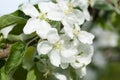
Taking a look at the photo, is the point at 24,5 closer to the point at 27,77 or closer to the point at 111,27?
the point at 27,77

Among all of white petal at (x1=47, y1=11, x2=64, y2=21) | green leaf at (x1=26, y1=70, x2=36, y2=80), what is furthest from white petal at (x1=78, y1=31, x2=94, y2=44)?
green leaf at (x1=26, y1=70, x2=36, y2=80)

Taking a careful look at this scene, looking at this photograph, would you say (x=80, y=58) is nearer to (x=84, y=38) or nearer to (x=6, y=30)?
(x=84, y=38)

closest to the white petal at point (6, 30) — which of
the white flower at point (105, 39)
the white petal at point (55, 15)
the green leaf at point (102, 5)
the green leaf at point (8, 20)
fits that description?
the green leaf at point (8, 20)

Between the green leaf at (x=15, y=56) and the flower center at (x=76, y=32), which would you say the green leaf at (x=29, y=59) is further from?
the flower center at (x=76, y=32)

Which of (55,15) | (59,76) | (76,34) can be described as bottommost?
(59,76)

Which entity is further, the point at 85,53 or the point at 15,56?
the point at 85,53

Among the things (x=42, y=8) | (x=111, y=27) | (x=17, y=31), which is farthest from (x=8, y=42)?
(x=111, y=27)

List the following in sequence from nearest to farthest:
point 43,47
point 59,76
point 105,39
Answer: point 43,47, point 59,76, point 105,39

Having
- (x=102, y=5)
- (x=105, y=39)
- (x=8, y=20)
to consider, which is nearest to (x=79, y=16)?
(x=8, y=20)
